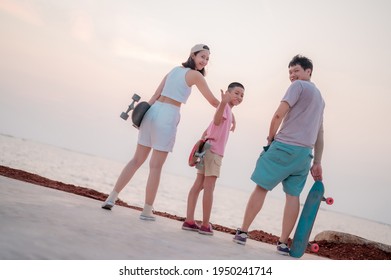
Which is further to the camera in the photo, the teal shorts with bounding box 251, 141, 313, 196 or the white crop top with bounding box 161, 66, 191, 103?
the white crop top with bounding box 161, 66, 191, 103

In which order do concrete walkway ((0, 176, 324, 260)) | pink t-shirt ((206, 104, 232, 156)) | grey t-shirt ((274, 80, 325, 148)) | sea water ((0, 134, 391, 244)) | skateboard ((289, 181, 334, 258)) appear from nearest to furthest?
concrete walkway ((0, 176, 324, 260)), skateboard ((289, 181, 334, 258)), grey t-shirt ((274, 80, 325, 148)), pink t-shirt ((206, 104, 232, 156)), sea water ((0, 134, 391, 244))

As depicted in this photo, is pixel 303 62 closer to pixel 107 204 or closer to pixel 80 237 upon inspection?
pixel 107 204

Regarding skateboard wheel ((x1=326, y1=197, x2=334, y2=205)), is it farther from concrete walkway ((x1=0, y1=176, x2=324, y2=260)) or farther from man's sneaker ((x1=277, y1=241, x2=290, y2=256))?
concrete walkway ((x1=0, y1=176, x2=324, y2=260))

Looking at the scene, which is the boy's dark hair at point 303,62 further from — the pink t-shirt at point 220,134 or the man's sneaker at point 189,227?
the man's sneaker at point 189,227

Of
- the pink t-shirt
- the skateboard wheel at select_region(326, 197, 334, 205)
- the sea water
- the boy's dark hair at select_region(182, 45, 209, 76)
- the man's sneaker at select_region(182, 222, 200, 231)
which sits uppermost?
the boy's dark hair at select_region(182, 45, 209, 76)

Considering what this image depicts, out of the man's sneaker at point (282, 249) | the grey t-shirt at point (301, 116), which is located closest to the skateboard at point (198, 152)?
the grey t-shirt at point (301, 116)

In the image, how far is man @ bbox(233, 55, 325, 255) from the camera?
4113 millimetres

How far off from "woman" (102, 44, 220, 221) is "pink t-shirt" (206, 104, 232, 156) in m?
0.20

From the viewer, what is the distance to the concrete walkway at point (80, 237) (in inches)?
86.7

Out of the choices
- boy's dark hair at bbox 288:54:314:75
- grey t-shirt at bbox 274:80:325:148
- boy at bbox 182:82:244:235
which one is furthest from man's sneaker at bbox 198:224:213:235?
boy's dark hair at bbox 288:54:314:75

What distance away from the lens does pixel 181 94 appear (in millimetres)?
4375

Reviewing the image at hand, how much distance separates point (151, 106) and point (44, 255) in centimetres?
256

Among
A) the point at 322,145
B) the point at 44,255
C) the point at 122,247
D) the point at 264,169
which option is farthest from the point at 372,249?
the point at 44,255

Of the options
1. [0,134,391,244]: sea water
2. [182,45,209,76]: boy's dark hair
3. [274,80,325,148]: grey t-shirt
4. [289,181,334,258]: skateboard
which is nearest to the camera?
[289,181,334,258]: skateboard
